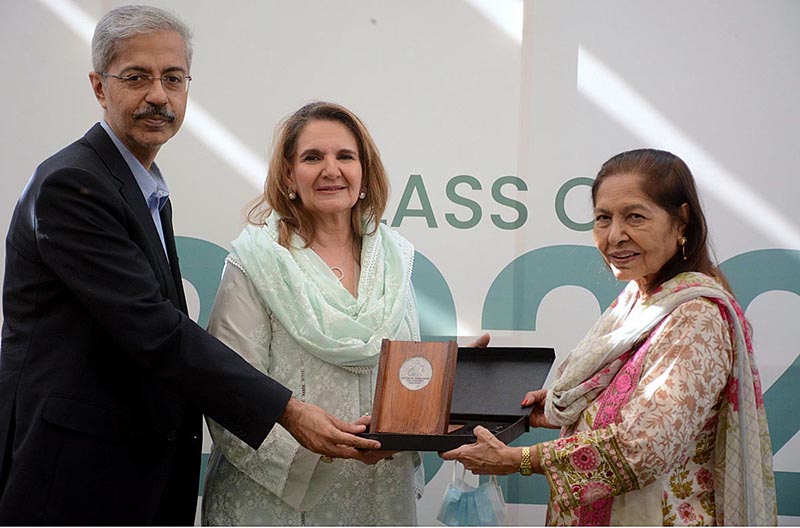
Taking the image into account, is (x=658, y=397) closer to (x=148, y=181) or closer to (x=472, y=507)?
(x=472, y=507)

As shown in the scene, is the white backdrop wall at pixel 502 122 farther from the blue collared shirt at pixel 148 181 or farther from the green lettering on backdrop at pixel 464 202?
the blue collared shirt at pixel 148 181

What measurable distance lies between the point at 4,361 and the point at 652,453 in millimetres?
1494

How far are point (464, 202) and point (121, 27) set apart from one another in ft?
5.72

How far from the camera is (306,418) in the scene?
239 cm

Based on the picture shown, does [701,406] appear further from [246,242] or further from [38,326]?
[38,326]

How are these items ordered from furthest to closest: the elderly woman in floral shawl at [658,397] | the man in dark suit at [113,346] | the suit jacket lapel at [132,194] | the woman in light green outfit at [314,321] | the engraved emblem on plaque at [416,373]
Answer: the woman in light green outfit at [314,321], the engraved emblem on plaque at [416,373], the suit jacket lapel at [132,194], the man in dark suit at [113,346], the elderly woman in floral shawl at [658,397]

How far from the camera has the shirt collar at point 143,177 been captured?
2.39m

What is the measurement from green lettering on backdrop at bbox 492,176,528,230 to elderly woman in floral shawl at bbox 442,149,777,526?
142 centimetres

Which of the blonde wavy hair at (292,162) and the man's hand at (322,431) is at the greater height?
the blonde wavy hair at (292,162)

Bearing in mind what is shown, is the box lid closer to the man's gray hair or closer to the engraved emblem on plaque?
the engraved emblem on plaque

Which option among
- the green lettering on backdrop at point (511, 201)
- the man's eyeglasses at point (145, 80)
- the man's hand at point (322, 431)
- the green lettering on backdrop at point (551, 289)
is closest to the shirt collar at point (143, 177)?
the man's eyeglasses at point (145, 80)

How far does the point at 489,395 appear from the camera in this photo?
2689 millimetres

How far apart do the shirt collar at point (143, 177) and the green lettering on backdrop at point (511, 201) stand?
1.60m

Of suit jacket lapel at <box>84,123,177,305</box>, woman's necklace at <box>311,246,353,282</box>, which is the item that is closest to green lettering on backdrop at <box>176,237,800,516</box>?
woman's necklace at <box>311,246,353,282</box>
